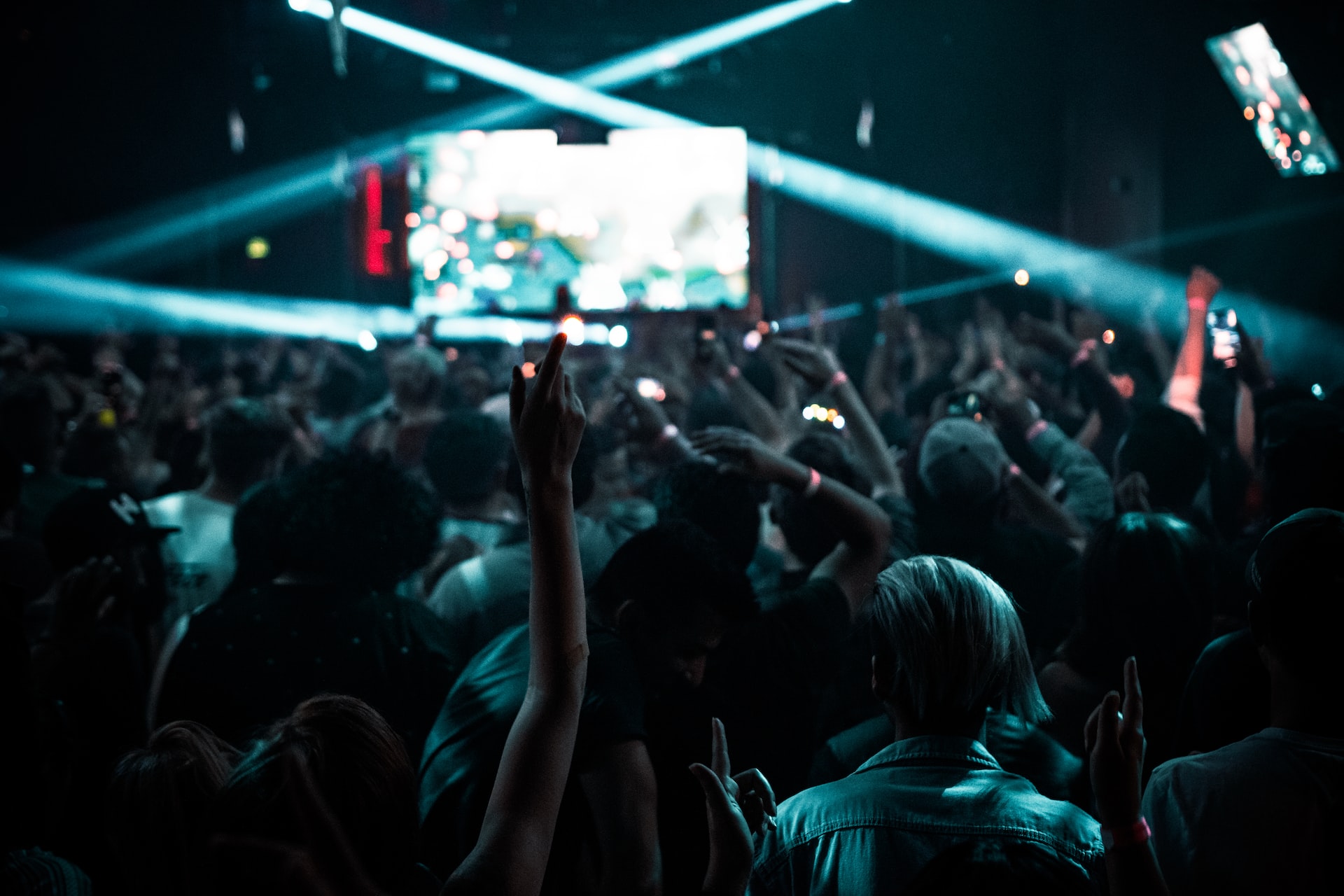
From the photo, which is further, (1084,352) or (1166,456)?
(1084,352)

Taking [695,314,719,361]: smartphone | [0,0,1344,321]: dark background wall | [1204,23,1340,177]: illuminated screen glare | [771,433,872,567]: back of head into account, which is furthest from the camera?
[0,0,1344,321]: dark background wall

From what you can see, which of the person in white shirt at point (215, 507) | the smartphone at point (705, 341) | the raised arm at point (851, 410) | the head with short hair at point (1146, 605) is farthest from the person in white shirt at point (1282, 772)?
the smartphone at point (705, 341)

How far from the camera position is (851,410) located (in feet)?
8.70

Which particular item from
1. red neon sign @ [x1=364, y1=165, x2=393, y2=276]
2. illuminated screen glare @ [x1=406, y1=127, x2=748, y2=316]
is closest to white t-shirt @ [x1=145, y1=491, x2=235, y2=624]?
illuminated screen glare @ [x1=406, y1=127, x2=748, y2=316]

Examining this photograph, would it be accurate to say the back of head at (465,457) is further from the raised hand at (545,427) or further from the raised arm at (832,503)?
the raised hand at (545,427)

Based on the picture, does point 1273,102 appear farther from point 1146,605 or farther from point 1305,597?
point 1305,597

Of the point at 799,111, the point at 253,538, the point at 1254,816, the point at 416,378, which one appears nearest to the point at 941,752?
the point at 1254,816

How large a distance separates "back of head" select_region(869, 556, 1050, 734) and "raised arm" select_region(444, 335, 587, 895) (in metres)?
0.37

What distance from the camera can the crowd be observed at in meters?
1.01

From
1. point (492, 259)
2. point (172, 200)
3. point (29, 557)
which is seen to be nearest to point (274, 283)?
point (172, 200)

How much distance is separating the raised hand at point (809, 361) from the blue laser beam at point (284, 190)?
24.9ft

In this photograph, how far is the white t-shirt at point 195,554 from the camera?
255cm

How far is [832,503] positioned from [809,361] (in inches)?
33.0

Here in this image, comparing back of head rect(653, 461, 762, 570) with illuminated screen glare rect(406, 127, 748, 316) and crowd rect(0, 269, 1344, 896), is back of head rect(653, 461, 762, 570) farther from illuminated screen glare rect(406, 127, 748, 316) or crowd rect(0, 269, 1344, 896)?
illuminated screen glare rect(406, 127, 748, 316)
